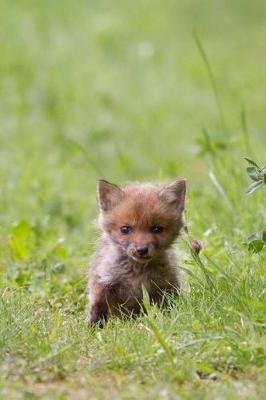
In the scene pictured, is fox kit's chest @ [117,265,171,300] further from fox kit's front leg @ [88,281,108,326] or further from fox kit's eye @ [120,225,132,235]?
fox kit's eye @ [120,225,132,235]

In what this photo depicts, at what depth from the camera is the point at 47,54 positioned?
17438 millimetres

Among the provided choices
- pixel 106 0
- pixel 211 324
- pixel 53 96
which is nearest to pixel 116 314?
pixel 211 324

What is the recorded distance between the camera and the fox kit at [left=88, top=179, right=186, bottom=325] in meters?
6.72

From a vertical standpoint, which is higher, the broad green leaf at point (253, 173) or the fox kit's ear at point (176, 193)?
the fox kit's ear at point (176, 193)

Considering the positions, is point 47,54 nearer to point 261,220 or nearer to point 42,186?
point 42,186

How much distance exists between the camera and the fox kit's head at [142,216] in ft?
21.9

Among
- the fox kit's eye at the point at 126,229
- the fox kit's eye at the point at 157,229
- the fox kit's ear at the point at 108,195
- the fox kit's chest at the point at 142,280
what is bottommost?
the fox kit's chest at the point at 142,280

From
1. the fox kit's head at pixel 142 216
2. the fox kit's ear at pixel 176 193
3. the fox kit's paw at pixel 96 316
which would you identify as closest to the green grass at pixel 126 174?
the fox kit's paw at pixel 96 316

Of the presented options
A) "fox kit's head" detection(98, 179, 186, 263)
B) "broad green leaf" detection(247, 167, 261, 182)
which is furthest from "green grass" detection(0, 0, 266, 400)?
"broad green leaf" detection(247, 167, 261, 182)

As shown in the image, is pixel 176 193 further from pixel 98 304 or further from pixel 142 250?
pixel 98 304

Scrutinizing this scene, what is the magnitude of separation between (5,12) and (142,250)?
13760mm

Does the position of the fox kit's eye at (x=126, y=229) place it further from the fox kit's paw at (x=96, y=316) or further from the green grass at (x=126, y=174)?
the fox kit's paw at (x=96, y=316)

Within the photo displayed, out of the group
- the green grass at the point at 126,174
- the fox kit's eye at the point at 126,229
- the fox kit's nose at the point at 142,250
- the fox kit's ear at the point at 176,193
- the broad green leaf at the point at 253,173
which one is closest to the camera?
the green grass at the point at 126,174

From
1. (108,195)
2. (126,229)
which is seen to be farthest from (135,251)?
(108,195)
